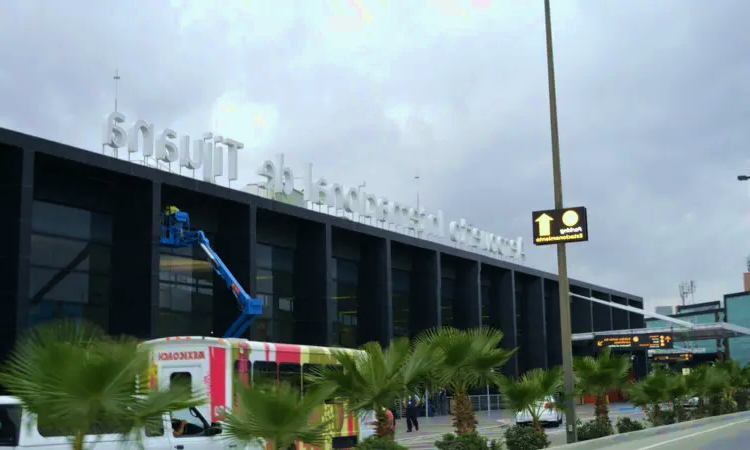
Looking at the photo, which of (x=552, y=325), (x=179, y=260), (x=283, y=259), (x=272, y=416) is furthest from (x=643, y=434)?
(x=552, y=325)

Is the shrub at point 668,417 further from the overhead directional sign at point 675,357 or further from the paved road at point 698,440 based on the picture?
the overhead directional sign at point 675,357

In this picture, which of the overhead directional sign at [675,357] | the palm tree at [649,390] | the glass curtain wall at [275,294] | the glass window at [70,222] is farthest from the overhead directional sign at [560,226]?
the overhead directional sign at [675,357]

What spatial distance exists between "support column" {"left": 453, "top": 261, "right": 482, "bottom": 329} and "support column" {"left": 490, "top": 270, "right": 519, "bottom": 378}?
4442 millimetres

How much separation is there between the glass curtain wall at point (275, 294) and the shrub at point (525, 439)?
2307 centimetres

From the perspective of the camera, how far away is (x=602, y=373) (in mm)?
27391

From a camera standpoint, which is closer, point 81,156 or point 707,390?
point 81,156

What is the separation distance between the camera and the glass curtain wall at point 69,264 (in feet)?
107

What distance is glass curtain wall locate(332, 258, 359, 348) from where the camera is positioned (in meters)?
50.5

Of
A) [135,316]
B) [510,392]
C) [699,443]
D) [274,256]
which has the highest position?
[274,256]

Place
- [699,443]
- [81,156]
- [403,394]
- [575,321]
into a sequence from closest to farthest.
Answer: [403,394] → [699,443] → [81,156] → [575,321]

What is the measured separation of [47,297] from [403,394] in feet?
66.4

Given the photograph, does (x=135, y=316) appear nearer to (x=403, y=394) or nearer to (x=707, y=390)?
(x=403, y=394)

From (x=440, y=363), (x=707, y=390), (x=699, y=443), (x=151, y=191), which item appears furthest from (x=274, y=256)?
(x=440, y=363)

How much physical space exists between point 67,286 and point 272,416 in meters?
25.1
